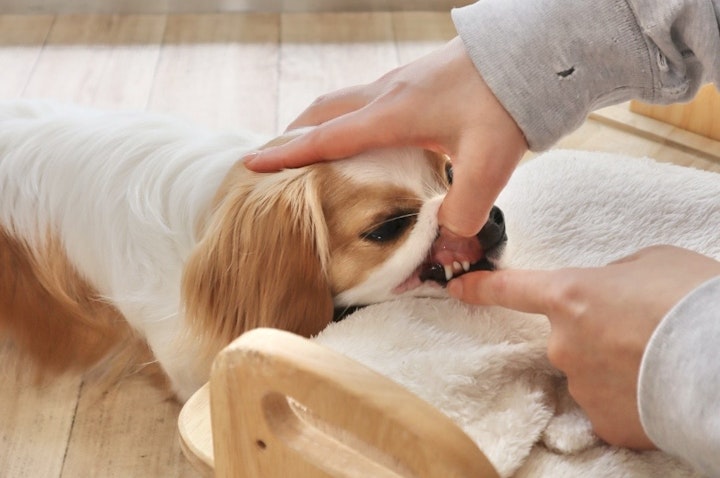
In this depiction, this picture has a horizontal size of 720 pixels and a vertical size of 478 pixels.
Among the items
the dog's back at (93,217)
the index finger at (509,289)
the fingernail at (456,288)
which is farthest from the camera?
the dog's back at (93,217)

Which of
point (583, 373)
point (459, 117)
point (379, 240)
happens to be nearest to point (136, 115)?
point (379, 240)

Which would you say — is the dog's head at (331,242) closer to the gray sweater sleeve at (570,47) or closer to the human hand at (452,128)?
the human hand at (452,128)

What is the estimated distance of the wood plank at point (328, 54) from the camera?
216 cm

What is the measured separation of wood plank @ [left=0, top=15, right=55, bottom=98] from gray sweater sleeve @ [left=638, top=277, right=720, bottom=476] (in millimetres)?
1813

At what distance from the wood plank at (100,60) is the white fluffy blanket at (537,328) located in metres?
1.20

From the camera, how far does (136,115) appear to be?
1.38m

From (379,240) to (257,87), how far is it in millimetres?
1176

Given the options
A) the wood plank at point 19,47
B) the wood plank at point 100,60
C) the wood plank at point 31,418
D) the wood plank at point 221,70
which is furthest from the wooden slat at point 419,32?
the wood plank at point 31,418

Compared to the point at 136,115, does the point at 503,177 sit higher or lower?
higher

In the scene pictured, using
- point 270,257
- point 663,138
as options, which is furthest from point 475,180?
point 663,138

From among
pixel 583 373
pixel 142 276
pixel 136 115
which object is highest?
pixel 583 373

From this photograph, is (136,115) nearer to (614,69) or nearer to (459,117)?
(459,117)

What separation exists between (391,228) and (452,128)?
0.60ft

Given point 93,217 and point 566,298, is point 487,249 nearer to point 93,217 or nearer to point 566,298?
point 566,298
